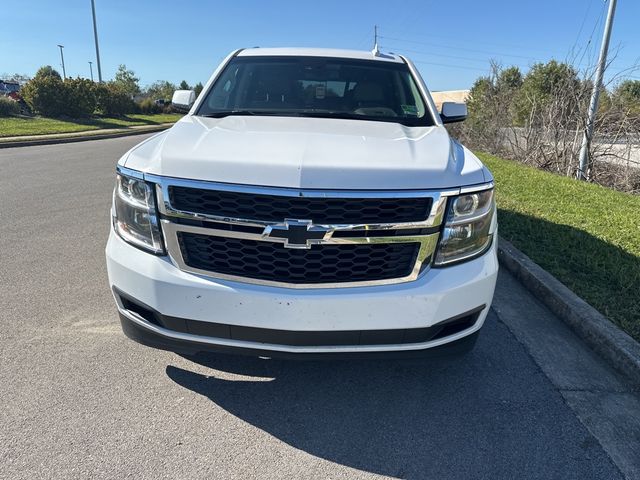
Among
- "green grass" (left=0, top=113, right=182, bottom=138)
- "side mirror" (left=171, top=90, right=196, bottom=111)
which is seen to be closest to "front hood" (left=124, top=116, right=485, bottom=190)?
"side mirror" (left=171, top=90, right=196, bottom=111)

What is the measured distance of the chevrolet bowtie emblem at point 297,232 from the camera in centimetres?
207

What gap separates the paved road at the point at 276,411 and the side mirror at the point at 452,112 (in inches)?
66.9

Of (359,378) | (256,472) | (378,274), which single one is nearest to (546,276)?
(359,378)

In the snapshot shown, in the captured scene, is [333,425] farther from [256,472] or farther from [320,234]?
[320,234]

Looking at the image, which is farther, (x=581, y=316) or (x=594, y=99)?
(x=594, y=99)

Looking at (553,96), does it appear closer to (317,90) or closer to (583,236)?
(583,236)

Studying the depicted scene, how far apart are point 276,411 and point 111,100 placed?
29746mm

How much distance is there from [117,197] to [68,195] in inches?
222

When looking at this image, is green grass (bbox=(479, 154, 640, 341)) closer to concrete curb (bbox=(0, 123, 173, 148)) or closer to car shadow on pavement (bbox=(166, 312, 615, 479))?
car shadow on pavement (bbox=(166, 312, 615, 479))


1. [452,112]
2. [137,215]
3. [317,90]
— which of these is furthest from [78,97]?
[137,215]


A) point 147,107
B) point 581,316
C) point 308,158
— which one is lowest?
point 581,316

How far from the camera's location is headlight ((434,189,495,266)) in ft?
7.27

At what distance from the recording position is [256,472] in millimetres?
2074

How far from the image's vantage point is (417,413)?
8.15ft
